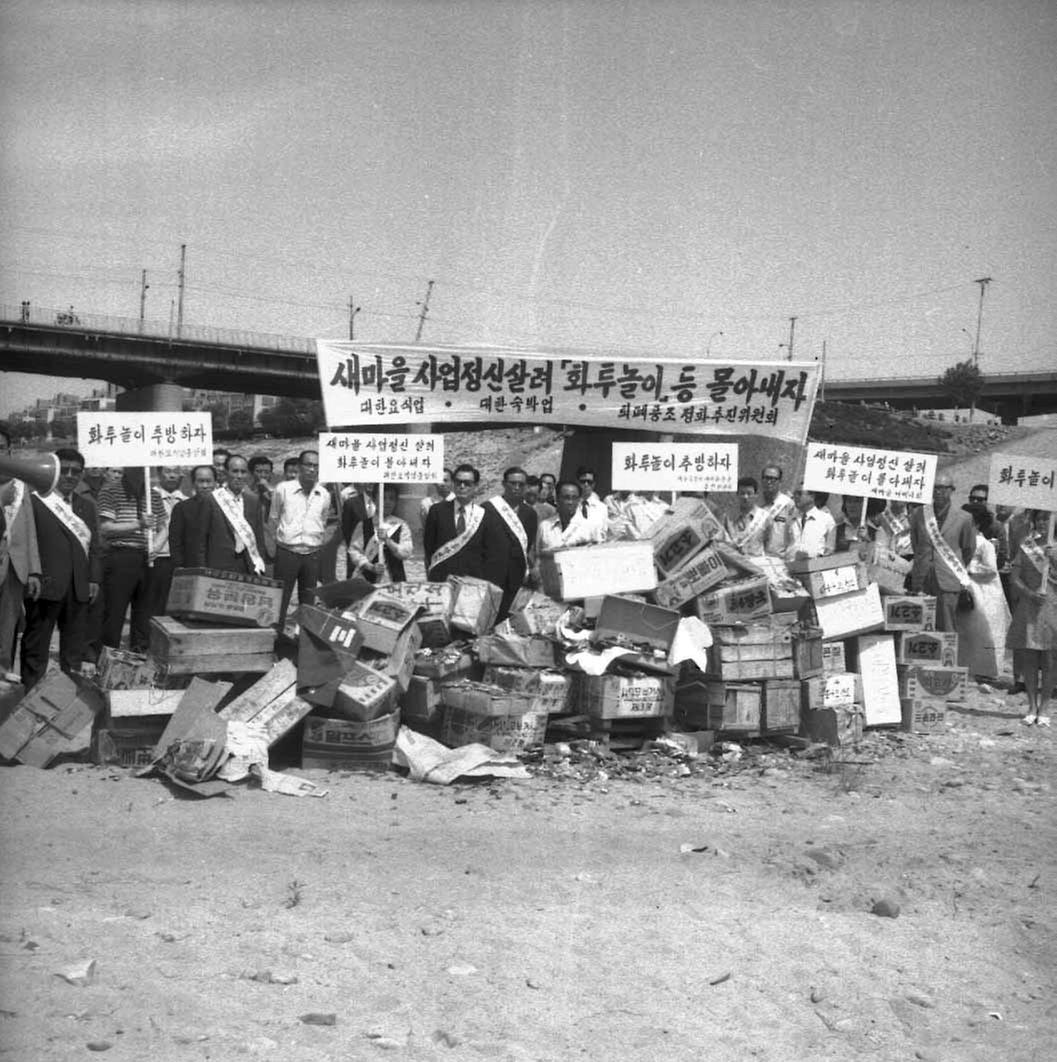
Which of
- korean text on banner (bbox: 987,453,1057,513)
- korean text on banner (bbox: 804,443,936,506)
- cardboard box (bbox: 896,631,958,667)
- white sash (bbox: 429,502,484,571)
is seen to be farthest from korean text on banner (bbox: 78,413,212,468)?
korean text on banner (bbox: 987,453,1057,513)

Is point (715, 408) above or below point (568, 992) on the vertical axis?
above

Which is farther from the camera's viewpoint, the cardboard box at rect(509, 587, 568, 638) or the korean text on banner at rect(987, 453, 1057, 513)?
the korean text on banner at rect(987, 453, 1057, 513)

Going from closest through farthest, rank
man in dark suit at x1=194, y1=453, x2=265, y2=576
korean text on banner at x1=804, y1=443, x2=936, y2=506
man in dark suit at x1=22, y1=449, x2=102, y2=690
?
man in dark suit at x1=22, y1=449, x2=102, y2=690 → man in dark suit at x1=194, y1=453, x2=265, y2=576 → korean text on banner at x1=804, y1=443, x2=936, y2=506

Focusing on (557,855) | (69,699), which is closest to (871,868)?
(557,855)

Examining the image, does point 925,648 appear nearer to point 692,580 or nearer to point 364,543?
point 692,580

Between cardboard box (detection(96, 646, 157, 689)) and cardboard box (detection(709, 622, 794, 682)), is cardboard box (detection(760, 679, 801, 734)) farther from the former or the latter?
cardboard box (detection(96, 646, 157, 689))

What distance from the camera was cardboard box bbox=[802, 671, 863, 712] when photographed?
832cm

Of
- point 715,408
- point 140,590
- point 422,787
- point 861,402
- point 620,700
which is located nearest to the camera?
point 422,787

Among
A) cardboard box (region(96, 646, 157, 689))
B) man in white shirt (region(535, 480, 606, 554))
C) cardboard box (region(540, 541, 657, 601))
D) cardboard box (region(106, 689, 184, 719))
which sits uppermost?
man in white shirt (region(535, 480, 606, 554))

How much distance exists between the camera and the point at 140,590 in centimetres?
993

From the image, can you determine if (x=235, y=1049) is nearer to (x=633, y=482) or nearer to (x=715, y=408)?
(x=633, y=482)

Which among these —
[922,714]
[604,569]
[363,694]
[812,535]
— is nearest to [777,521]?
[812,535]

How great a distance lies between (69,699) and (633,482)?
16.5 ft

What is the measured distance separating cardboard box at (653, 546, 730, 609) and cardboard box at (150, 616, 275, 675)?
271 centimetres
